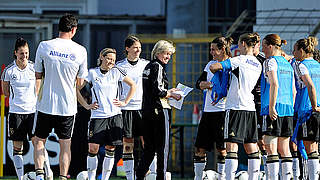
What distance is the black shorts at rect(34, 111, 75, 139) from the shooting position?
8703 millimetres

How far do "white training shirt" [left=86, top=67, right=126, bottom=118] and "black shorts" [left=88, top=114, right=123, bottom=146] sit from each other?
0.08 m

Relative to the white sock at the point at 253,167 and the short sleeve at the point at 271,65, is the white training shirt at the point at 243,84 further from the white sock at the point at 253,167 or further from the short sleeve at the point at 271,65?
the white sock at the point at 253,167

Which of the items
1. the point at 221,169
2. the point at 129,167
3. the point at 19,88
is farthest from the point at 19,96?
the point at 221,169

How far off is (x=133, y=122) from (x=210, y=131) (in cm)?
128

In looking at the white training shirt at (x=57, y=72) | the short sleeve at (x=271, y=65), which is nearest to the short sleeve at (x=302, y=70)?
the short sleeve at (x=271, y=65)

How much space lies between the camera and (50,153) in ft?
44.8

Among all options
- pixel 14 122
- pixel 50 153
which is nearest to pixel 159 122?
pixel 14 122

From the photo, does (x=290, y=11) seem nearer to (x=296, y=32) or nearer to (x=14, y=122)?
(x=296, y=32)

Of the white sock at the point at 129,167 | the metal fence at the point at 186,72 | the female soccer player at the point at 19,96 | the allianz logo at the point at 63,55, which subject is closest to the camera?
the allianz logo at the point at 63,55

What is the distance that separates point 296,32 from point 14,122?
20.6 ft

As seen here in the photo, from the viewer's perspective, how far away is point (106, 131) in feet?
34.7

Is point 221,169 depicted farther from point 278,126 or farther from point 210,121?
point 278,126

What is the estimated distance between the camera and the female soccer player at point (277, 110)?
30.8 ft

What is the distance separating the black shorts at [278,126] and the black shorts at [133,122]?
7.14ft
